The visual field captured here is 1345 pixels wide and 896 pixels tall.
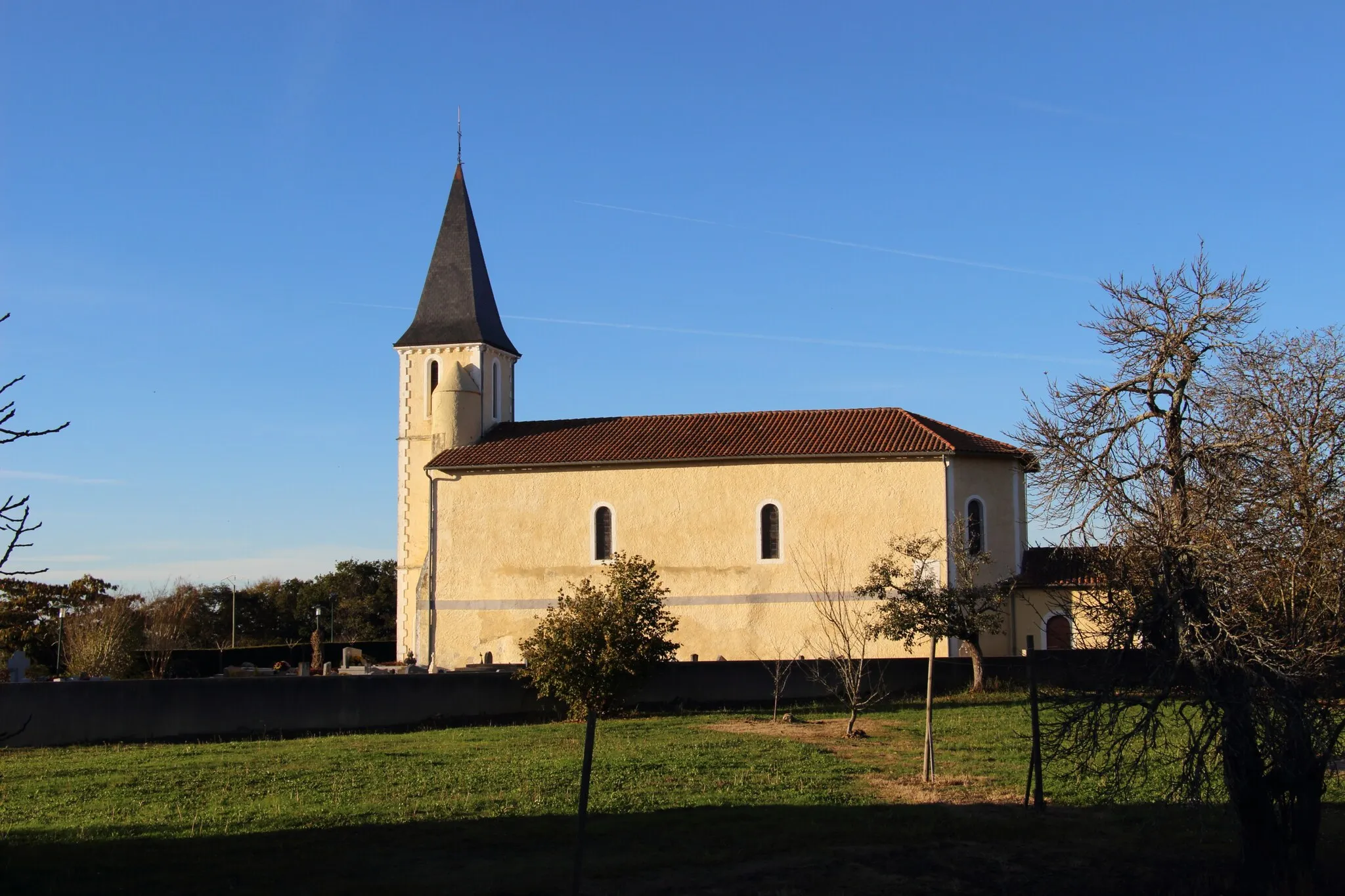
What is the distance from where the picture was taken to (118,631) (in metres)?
38.4

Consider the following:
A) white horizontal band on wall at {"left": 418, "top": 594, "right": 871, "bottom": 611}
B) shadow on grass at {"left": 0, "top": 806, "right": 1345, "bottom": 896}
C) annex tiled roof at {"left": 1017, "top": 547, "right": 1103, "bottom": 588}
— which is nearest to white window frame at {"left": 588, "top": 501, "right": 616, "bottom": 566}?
white horizontal band on wall at {"left": 418, "top": 594, "right": 871, "bottom": 611}

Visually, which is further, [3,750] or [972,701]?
[972,701]

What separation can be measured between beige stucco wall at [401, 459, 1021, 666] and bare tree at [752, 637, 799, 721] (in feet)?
0.33

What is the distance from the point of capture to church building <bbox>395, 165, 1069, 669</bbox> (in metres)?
34.7

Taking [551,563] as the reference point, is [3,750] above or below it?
below

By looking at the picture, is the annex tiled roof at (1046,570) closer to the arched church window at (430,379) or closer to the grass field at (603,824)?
the grass field at (603,824)

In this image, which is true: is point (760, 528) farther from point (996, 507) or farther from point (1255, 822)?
point (1255, 822)

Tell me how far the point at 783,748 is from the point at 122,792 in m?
9.38

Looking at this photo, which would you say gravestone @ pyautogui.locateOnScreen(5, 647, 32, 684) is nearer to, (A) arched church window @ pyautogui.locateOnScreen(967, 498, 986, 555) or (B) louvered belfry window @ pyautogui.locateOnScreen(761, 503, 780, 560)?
(B) louvered belfry window @ pyautogui.locateOnScreen(761, 503, 780, 560)

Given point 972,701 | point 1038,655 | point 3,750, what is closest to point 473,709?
point 3,750

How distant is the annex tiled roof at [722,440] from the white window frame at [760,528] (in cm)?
138

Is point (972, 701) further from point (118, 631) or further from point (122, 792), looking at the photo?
point (118, 631)

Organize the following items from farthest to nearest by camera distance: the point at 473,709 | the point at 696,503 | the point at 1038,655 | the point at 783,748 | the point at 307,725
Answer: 1. the point at 696,503
2. the point at 1038,655
3. the point at 473,709
4. the point at 307,725
5. the point at 783,748

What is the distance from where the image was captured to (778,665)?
80.9ft
